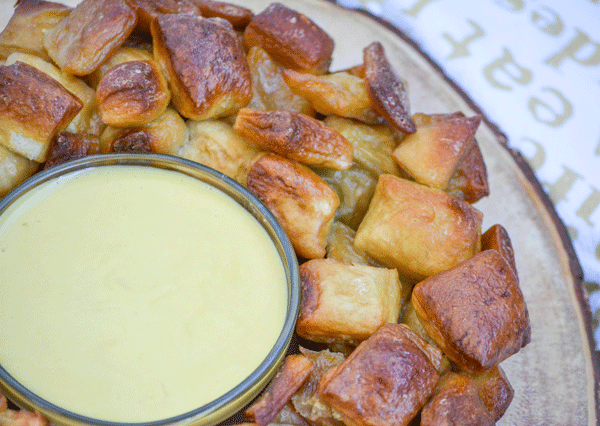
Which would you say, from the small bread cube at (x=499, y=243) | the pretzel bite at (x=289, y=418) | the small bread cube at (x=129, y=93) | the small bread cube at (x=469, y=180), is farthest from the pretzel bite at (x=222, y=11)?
the pretzel bite at (x=289, y=418)

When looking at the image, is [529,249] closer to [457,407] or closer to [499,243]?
[499,243]

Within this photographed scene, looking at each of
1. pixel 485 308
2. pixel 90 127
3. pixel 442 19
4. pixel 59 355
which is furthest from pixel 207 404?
pixel 442 19

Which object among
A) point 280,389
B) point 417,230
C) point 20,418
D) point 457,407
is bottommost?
point 20,418

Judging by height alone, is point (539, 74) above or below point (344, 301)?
above

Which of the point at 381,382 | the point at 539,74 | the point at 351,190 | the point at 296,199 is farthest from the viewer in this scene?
the point at 539,74

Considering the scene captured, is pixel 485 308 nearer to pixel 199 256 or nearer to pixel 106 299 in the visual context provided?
pixel 199 256

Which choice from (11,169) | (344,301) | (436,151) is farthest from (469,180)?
(11,169)

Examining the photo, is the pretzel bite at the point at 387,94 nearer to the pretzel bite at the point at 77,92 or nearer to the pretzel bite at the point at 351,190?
the pretzel bite at the point at 351,190
